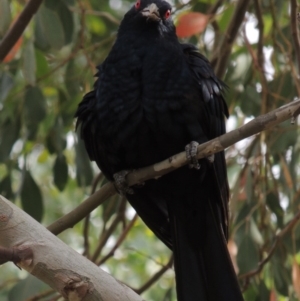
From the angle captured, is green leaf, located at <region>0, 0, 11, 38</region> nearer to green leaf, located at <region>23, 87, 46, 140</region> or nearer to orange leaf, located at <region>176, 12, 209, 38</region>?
green leaf, located at <region>23, 87, 46, 140</region>

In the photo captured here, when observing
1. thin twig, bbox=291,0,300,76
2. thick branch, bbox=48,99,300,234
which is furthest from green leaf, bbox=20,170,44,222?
thin twig, bbox=291,0,300,76

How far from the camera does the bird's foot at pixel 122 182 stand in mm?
2605

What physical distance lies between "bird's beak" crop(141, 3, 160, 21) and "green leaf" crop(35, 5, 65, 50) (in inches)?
15.3

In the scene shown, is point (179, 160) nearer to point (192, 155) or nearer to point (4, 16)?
point (192, 155)

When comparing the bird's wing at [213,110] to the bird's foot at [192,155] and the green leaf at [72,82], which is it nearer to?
the bird's foot at [192,155]

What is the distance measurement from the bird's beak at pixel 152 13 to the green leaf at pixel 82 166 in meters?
0.65

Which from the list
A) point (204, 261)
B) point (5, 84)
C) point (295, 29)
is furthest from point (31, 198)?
point (295, 29)

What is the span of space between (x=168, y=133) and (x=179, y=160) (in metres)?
0.28

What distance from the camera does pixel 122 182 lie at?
8.61 ft

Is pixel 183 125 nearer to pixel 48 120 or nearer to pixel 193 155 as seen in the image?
pixel 193 155

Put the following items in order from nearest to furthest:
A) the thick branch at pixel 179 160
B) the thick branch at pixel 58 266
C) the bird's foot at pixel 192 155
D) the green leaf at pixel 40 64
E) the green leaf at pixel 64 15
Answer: the thick branch at pixel 58 266
the thick branch at pixel 179 160
the bird's foot at pixel 192 155
the green leaf at pixel 64 15
the green leaf at pixel 40 64

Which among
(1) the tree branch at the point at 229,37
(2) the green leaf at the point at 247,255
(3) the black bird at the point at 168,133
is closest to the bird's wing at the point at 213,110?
(3) the black bird at the point at 168,133

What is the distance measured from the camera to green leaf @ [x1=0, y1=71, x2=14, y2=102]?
2902mm

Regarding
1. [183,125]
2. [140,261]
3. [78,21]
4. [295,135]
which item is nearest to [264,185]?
[295,135]
